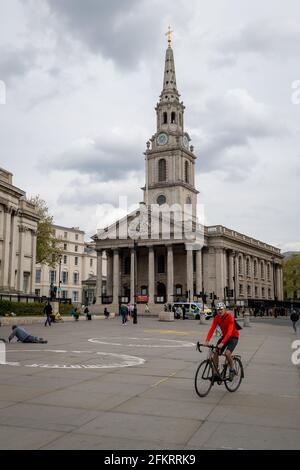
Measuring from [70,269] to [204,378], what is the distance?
8860cm

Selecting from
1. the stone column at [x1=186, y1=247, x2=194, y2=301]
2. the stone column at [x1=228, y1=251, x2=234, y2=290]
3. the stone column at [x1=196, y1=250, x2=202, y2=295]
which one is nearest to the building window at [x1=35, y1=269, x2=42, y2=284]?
the stone column at [x1=186, y1=247, x2=194, y2=301]

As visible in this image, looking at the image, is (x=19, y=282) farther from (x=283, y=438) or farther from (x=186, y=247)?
(x=283, y=438)

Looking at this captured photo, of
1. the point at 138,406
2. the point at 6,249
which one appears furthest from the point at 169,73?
the point at 138,406

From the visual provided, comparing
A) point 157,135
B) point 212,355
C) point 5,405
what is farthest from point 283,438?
point 157,135

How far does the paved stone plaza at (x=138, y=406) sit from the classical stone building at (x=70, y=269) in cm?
7765

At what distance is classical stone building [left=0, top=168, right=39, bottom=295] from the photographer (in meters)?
48.1

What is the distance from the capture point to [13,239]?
49.7 m

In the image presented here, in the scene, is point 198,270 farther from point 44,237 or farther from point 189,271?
point 44,237

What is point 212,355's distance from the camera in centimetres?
970

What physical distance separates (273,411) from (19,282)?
50.5 m

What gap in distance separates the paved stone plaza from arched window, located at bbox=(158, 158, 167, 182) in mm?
72973

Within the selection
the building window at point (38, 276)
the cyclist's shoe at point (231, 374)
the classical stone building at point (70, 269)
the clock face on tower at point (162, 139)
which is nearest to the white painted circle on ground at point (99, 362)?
the cyclist's shoe at point (231, 374)

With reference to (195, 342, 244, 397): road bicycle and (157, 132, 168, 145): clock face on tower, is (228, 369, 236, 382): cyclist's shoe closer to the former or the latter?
(195, 342, 244, 397): road bicycle

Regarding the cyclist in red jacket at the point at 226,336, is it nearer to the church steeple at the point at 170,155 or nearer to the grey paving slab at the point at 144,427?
the grey paving slab at the point at 144,427
